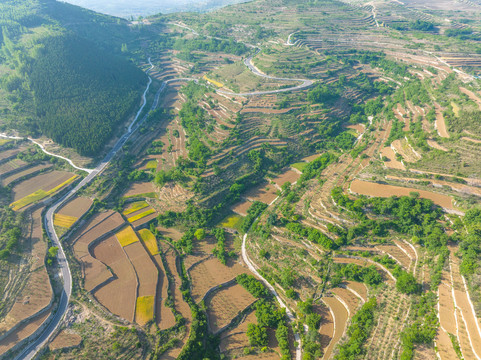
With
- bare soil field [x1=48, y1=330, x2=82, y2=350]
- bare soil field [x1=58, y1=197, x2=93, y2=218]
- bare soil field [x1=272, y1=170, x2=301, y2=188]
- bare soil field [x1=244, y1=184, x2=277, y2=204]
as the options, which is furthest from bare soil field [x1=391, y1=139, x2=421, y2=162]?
bare soil field [x1=58, y1=197, x2=93, y2=218]

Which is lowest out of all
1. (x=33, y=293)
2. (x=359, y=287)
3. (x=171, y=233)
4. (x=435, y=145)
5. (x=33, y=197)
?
(x=33, y=293)

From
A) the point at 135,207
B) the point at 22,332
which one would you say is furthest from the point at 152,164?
the point at 22,332

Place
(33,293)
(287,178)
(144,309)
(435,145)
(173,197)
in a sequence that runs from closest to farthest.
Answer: (144,309) → (33,293) → (435,145) → (173,197) → (287,178)

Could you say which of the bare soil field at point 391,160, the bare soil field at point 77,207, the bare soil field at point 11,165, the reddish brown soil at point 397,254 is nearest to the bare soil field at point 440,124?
the bare soil field at point 391,160

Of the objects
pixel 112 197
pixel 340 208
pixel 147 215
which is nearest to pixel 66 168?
pixel 112 197

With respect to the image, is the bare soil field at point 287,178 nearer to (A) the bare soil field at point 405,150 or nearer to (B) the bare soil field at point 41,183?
Result: (A) the bare soil field at point 405,150

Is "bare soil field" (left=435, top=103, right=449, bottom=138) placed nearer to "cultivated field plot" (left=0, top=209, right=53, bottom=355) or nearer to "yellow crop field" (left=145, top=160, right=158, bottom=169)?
"yellow crop field" (left=145, top=160, right=158, bottom=169)

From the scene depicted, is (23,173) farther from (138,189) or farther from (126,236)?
(126,236)
